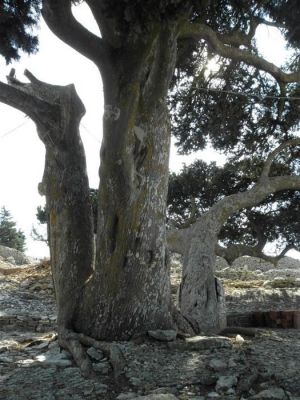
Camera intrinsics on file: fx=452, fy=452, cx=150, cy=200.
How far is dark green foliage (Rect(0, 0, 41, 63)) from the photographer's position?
21.5 ft

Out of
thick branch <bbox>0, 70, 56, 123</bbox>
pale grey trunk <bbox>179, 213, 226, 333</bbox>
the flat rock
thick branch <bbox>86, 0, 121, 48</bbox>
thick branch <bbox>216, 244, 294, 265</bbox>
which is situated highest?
thick branch <bbox>86, 0, 121, 48</bbox>

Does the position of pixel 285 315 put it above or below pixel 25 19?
below

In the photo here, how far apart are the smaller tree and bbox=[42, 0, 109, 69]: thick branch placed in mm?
35687

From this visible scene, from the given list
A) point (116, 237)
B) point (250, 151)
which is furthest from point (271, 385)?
point (250, 151)

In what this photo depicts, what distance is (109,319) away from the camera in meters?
5.20

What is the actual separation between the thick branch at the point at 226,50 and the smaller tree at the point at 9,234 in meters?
34.6

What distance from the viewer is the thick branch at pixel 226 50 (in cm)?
662

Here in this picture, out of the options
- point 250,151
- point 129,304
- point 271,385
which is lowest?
point 271,385

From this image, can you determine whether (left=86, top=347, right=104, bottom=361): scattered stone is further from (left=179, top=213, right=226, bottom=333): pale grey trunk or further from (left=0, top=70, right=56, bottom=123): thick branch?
(left=0, top=70, right=56, bottom=123): thick branch

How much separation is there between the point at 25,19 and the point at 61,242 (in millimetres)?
3527

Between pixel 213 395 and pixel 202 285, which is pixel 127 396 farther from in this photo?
pixel 202 285

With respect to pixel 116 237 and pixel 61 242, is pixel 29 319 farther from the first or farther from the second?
pixel 116 237

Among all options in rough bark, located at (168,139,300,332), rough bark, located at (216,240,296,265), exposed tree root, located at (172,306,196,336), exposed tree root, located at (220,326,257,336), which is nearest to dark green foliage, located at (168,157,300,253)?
rough bark, located at (216,240,296,265)

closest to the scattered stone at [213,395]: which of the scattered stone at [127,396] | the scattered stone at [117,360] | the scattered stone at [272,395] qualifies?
the scattered stone at [272,395]
